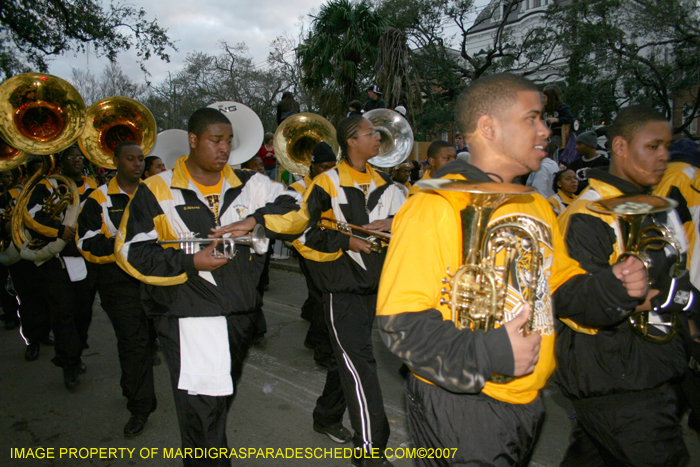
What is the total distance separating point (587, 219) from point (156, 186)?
7.92 feet

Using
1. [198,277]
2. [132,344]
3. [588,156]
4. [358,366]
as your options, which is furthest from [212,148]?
[588,156]

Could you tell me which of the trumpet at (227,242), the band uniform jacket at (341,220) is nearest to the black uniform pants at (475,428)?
the trumpet at (227,242)

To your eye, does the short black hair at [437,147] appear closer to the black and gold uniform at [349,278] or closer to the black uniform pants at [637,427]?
the black and gold uniform at [349,278]

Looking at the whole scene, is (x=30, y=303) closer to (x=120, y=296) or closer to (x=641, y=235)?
(x=120, y=296)

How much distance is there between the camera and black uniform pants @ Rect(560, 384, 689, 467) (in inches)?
86.9

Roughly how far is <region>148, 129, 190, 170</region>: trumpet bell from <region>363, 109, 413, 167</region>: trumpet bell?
266 cm

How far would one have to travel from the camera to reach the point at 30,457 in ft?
12.0

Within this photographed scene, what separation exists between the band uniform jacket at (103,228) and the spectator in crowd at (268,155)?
585 centimetres

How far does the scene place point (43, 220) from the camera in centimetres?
512

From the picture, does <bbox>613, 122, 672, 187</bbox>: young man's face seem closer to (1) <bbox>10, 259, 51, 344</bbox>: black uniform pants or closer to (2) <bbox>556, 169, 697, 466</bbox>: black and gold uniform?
(2) <bbox>556, 169, 697, 466</bbox>: black and gold uniform

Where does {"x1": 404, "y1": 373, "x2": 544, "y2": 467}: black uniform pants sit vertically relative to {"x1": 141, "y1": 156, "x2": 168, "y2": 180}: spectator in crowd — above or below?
below

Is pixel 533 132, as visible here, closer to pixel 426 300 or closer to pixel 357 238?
pixel 426 300

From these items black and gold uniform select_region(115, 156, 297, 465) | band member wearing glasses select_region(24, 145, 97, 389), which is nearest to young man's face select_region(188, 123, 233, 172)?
black and gold uniform select_region(115, 156, 297, 465)

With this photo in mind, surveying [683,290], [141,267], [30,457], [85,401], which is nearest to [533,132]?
[683,290]
